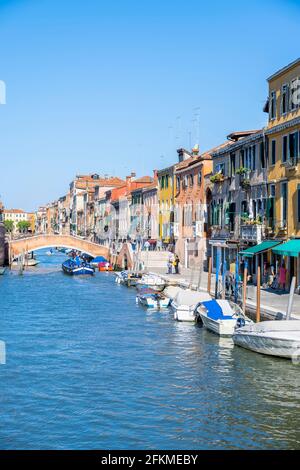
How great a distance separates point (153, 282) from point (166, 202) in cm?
1846

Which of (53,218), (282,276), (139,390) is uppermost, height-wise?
(53,218)

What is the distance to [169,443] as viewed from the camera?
43.1ft

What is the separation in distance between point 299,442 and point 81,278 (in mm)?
41913

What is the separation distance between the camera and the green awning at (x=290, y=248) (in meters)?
26.4

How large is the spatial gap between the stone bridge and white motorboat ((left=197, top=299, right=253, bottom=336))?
1706 inches

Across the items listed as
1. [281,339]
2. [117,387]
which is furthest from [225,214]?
[117,387]

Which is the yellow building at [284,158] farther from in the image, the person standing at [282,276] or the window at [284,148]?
the person standing at [282,276]

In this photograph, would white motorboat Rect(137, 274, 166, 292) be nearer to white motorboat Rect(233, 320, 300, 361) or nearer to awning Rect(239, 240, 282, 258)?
awning Rect(239, 240, 282, 258)

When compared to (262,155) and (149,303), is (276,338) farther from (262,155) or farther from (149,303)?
(262,155)

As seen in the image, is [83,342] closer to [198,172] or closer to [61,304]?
[61,304]

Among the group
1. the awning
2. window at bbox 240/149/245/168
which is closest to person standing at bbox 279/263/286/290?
the awning

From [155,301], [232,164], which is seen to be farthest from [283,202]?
[232,164]

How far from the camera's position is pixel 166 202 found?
57.7 metres

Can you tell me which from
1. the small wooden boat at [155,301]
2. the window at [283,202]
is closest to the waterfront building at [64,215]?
the small wooden boat at [155,301]
